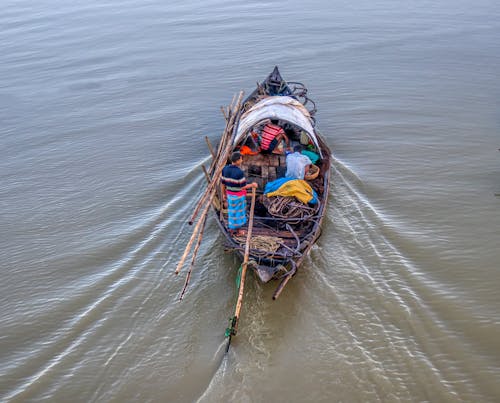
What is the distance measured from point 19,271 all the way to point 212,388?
214 inches

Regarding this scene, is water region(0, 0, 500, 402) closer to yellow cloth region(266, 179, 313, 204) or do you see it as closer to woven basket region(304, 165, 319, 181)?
woven basket region(304, 165, 319, 181)

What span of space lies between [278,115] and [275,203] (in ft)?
8.69

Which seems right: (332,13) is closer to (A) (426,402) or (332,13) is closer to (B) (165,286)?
(B) (165,286)

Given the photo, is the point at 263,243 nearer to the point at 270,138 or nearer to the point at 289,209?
the point at 289,209

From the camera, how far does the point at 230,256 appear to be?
27.8 feet

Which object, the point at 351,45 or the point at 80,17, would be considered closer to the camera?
the point at 351,45

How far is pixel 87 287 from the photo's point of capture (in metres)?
8.12

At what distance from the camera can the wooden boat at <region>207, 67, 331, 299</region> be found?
24.0 feet

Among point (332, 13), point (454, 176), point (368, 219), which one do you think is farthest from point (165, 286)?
point (332, 13)

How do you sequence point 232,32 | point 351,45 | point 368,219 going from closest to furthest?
point 368,219 < point 351,45 < point 232,32

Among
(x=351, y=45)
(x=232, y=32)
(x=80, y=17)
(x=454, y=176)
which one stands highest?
(x=80, y=17)

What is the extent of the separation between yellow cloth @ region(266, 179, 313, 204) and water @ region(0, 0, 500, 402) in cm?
113

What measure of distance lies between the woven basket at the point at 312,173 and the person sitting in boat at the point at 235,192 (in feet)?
7.41

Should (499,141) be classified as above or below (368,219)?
above
